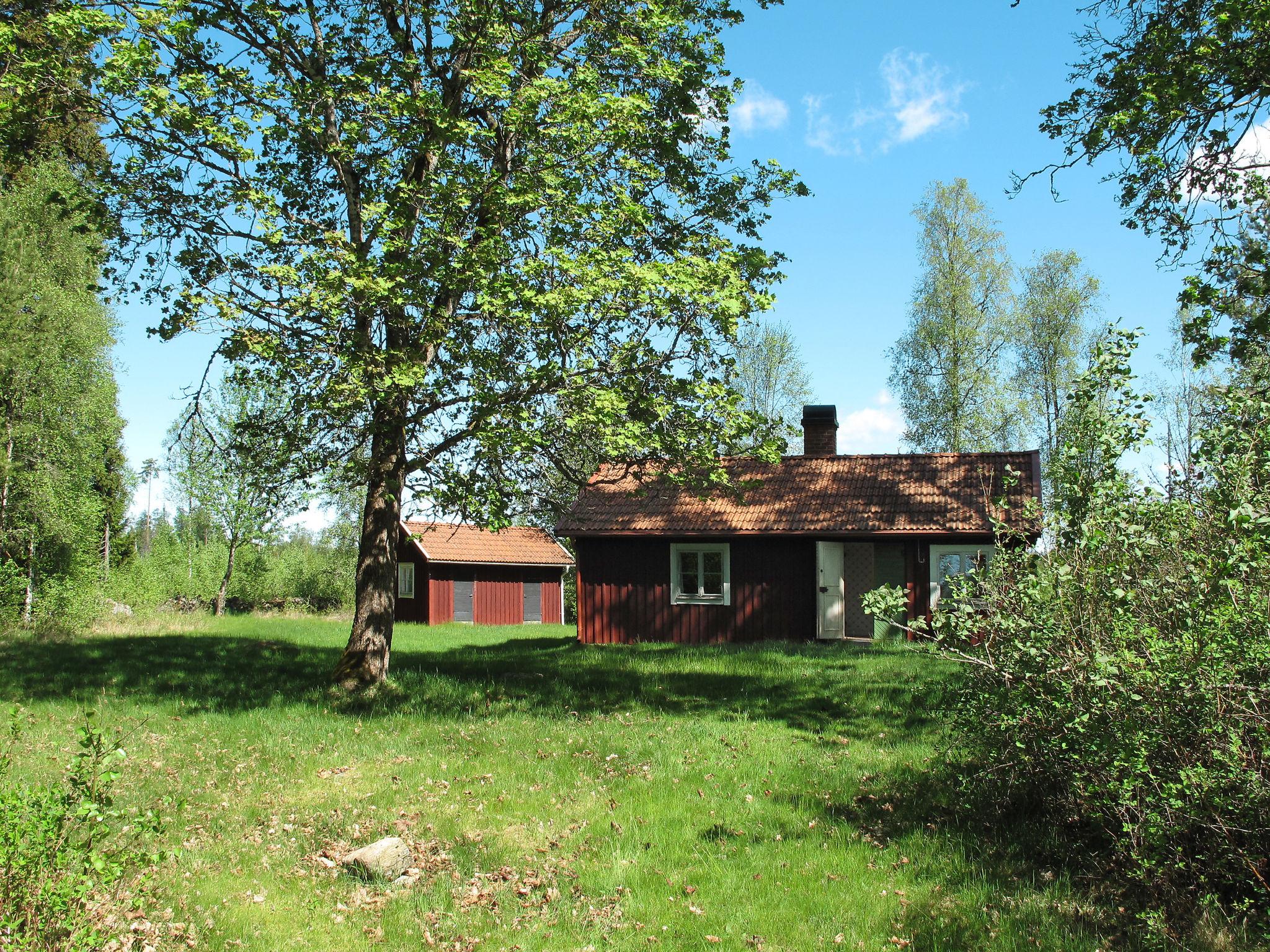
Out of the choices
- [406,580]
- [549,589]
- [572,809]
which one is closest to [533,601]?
[549,589]

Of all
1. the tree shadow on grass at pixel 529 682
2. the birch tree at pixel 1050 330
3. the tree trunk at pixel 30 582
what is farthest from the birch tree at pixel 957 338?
the tree trunk at pixel 30 582

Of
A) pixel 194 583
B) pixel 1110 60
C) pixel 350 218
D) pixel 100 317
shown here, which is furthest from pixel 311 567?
pixel 1110 60

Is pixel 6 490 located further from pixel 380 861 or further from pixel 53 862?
pixel 53 862

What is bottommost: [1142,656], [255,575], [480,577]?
[255,575]

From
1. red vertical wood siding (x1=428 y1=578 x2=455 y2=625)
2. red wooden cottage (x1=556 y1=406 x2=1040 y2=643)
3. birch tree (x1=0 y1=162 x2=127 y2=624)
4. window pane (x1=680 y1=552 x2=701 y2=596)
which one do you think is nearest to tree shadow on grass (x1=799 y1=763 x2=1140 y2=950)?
red wooden cottage (x1=556 y1=406 x2=1040 y2=643)

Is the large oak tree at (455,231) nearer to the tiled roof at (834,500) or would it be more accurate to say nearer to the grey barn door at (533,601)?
the tiled roof at (834,500)

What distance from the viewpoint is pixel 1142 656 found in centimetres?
564

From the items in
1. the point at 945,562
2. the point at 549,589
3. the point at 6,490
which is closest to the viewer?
the point at 945,562

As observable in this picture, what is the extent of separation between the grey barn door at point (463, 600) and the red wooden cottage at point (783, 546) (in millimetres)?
15468

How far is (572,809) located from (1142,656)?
492 centimetres

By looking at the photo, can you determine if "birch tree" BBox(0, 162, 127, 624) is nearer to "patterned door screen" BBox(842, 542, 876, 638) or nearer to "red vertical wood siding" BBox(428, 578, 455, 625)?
"red vertical wood siding" BBox(428, 578, 455, 625)

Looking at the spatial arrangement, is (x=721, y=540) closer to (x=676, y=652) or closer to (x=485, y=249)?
(x=676, y=652)

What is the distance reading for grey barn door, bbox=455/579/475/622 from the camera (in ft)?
117

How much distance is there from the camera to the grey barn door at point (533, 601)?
38000 millimetres
